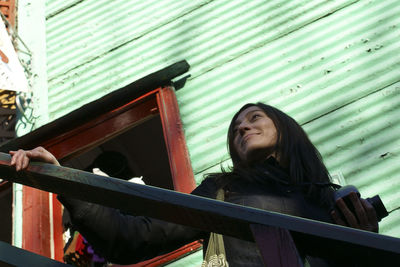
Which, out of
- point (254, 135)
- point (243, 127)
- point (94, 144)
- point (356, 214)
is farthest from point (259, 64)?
point (356, 214)

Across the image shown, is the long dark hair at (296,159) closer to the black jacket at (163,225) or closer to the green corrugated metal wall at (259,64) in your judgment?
the black jacket at (163,225)

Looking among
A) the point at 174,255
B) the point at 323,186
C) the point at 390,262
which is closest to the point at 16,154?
the point at 390,262

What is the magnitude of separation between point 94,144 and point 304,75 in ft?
6.09

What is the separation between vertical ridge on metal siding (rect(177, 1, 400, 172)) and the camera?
4734 mm

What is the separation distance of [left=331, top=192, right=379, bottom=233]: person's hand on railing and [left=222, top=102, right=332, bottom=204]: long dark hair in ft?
1.18

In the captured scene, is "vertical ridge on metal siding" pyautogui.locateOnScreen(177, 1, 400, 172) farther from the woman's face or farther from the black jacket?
the black jacket

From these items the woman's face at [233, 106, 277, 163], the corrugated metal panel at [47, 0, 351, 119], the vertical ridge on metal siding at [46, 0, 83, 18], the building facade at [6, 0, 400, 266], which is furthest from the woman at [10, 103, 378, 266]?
the vertical ridge on metal siding at [46, 0, 83, 18]

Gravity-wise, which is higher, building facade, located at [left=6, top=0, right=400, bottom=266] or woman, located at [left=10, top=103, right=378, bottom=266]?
woman, located at [left=10, top=103, right=378, bottom=266]

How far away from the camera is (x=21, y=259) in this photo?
1.64 m

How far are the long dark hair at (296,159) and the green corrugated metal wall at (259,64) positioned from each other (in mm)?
1189

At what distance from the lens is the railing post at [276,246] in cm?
146

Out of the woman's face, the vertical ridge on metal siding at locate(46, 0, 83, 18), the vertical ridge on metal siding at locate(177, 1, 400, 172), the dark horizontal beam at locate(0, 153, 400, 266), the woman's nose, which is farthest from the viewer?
the vertical ridge on metal siding at locate(46, 0, 83, 18)

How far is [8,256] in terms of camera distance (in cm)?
165

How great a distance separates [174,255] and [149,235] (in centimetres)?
209
